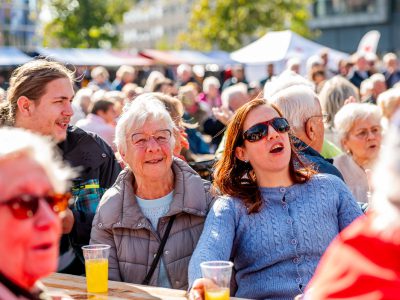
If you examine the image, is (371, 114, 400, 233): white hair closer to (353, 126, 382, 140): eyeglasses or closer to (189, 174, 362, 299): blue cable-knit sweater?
(189, 174, 362, 299): blue cable-knit sweater

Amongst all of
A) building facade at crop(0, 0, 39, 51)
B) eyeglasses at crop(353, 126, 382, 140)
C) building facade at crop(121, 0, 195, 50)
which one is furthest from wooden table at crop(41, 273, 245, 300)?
building facade at crop(121, 0, 195, 50)

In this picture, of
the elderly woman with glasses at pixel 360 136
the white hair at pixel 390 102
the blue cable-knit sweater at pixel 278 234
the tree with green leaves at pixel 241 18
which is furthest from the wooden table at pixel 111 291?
the tree with green leaves at pixel 241 18

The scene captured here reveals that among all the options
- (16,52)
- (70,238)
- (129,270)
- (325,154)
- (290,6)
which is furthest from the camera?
(290,6)

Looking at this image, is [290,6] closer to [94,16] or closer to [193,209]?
[94,16]

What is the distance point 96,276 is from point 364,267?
1.88 m

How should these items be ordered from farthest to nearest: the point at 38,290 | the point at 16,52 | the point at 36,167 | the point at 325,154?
1. the point at 16,52
2. the point at 325,154
3. the point at 38,290
4. the point at 36,167

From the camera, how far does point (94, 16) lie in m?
47.2

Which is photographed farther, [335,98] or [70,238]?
[335,98]

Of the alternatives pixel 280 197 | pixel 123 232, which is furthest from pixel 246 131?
pixel 123 232

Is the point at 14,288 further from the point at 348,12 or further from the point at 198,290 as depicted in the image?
the point at 348,12

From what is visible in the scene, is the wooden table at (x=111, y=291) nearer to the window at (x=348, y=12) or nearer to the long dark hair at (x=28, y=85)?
the long dark hair at (x=28, y=85)

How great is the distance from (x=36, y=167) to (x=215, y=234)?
1.84 metres

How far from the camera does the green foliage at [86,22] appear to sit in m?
43.6

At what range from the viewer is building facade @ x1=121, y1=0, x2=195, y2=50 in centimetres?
10394
